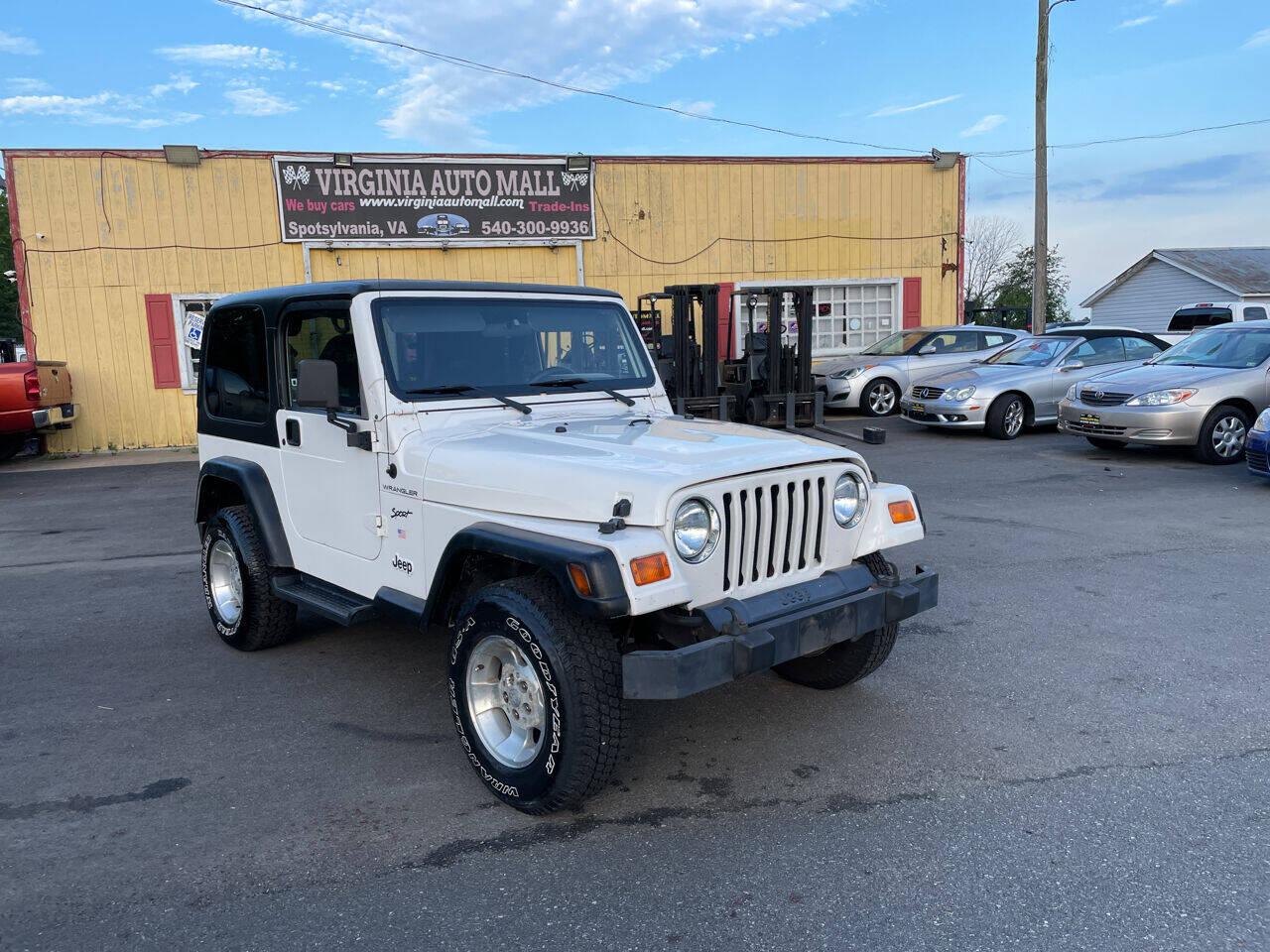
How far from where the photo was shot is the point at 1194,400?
10.3 metres

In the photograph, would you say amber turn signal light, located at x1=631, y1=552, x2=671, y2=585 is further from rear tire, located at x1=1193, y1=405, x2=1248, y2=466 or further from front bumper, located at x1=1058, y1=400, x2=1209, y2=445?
rear tire, located at x1=1193, y1=405, x2=1248, y2=466

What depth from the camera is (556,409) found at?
14.0 feet

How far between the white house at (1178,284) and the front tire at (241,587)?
1308 inches

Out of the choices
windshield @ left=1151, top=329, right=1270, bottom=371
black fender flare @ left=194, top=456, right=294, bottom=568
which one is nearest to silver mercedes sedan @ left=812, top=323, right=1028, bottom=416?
windshield @ left=1151, top=329, right=1270, bottom=371

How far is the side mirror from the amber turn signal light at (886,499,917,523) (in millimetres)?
2313

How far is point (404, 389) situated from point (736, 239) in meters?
14.7

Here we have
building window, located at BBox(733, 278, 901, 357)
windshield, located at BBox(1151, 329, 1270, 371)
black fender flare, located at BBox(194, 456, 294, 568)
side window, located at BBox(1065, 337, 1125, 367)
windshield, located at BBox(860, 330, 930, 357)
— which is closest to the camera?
black fender flare, located at BBox(194, 456, 294, 568)

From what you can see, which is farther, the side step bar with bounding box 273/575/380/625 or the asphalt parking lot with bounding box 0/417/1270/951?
the side step bar with bounding box 273/575/380/625

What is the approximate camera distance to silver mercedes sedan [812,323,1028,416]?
1603cm

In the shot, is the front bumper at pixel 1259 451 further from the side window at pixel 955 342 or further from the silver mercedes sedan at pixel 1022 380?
the side window at pixel 955 342

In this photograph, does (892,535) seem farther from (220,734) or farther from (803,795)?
(220,734)

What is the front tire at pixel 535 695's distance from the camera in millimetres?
3002

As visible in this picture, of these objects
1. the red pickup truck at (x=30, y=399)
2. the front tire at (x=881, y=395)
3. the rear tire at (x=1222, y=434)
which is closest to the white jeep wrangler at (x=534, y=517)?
the rear tire at (x=1222, y=434)

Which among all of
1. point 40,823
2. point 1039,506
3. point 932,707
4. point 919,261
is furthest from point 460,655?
point 919,261
